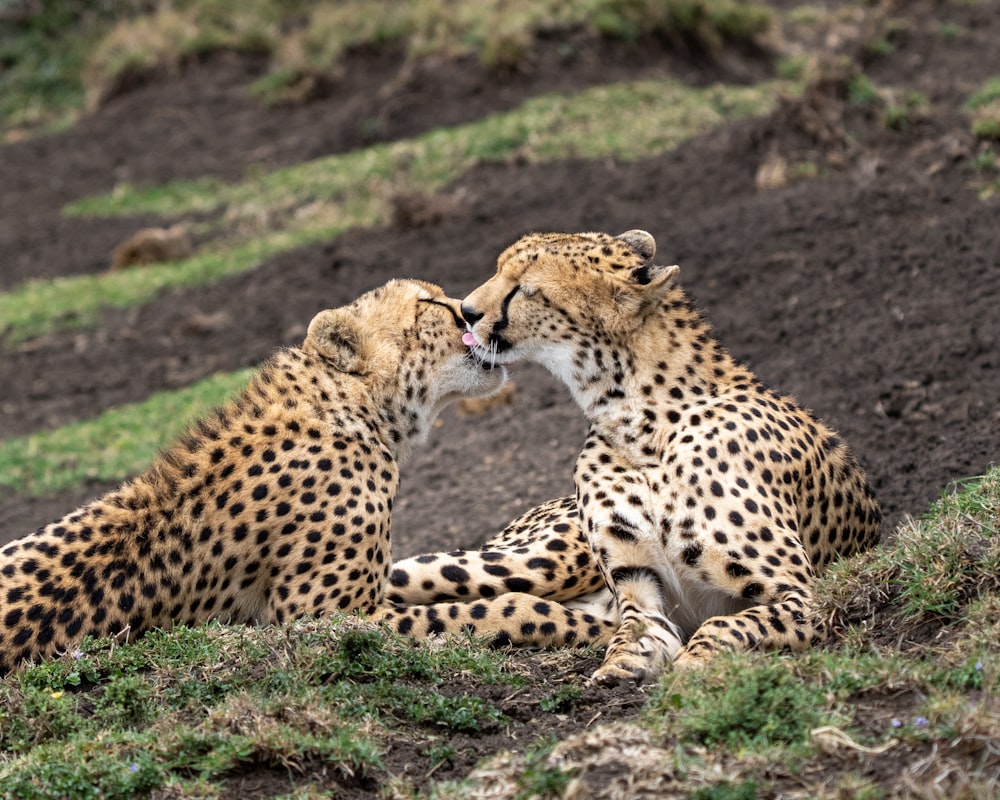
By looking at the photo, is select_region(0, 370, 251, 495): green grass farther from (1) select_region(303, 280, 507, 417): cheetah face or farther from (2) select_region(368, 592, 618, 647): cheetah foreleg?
(2) select_region(368, 592, 618, 647): cheetah foreleg

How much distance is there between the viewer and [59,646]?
5039 mm

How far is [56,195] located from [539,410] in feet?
32.7

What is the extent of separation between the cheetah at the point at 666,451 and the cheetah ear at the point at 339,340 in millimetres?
480

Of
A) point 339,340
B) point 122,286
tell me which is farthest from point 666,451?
point 122,286

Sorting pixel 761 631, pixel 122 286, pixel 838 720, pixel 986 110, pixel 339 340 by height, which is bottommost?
pixel 122 286

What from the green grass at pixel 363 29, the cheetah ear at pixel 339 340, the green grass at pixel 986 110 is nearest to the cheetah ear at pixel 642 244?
the cheetah ear at pixel 339 340

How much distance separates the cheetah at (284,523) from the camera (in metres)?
5.23

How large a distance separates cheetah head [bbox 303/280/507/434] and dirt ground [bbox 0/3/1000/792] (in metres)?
1.77

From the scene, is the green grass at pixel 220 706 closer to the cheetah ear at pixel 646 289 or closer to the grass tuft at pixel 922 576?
the grass tuft at pixel 922 576

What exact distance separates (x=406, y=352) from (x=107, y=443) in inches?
207

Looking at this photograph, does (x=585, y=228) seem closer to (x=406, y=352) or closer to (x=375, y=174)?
(x=375, y=174)

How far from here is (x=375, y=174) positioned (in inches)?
578

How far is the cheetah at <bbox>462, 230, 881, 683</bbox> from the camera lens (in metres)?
5.11

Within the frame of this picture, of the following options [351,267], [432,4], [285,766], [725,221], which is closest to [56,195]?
[432,4]
